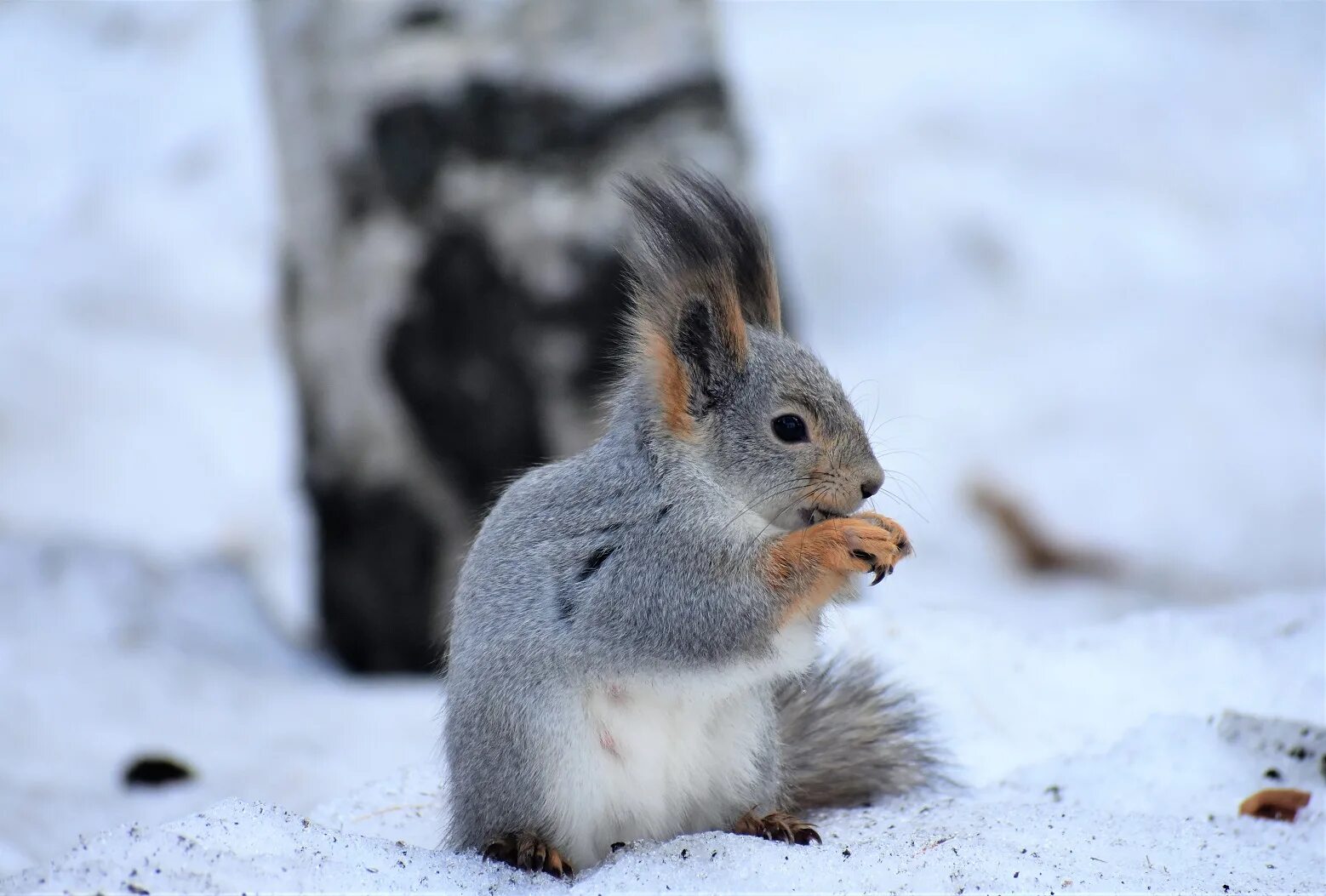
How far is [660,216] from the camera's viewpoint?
6.75 ft

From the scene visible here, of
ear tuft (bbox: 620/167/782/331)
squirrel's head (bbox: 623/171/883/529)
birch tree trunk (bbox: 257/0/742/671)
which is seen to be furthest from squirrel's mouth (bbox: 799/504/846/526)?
birch tree trunk (bbox: 257/0/742/671)

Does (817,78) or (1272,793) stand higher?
(817,78)

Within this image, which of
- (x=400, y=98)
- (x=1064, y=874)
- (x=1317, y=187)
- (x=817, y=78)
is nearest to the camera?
(x=1064, y=874)

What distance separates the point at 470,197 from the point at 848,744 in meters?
2.36

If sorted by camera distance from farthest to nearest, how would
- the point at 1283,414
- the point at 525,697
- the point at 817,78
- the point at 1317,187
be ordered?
the point at 817,78 < the point at 1317,187 < the point at 1283,414 < the point at 525,697

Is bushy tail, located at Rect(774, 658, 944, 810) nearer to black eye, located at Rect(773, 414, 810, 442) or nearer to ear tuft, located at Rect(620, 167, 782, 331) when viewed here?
black eye, located at Rect(773, 414, 810, 442)

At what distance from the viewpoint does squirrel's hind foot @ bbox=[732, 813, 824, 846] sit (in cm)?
205

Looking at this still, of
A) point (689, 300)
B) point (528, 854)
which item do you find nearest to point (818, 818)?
point (528, 854)

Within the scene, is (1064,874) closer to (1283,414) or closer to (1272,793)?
(1272,793)

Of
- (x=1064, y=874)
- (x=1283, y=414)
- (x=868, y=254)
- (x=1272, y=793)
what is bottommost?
(x=1064, y=874)

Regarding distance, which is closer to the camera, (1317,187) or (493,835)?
(493,835)

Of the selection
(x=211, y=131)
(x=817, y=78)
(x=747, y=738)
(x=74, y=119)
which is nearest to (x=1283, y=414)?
(x=817, y=78)

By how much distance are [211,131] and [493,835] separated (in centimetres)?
657

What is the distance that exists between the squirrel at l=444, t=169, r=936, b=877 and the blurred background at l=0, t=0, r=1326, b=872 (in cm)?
75
